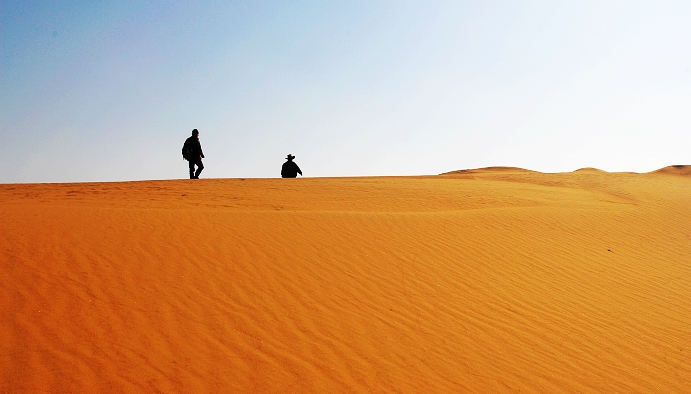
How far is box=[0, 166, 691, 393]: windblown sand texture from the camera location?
16.3 feet

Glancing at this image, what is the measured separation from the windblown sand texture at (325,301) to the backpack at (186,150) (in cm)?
405

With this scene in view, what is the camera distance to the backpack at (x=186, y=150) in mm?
16234

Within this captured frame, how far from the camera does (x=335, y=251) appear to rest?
8.72 m

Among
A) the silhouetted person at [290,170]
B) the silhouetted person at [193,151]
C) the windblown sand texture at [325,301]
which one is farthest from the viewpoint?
the silhouetted person at [290,170]

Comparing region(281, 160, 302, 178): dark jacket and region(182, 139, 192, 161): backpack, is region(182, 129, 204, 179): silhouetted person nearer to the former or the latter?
region(182, 139, 192, 161): backpack

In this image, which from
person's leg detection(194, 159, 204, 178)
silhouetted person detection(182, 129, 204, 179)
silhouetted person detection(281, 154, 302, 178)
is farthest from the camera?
silhouetted person detection(281, 154, 302, 178)

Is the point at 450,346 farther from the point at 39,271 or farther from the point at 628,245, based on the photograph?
the point at 628,245

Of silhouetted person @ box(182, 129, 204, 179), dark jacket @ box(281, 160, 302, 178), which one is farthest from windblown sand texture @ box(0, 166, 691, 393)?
dark jacket @ box(281, 160, 302, 178)

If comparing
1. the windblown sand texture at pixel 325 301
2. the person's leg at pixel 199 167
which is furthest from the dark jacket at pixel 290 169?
the windblown sand texture at pixel 325 301

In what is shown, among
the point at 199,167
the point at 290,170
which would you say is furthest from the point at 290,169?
the point at 199,167

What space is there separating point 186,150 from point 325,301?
11.2 meters

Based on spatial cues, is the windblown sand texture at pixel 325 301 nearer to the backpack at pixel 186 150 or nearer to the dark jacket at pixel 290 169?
the backpack at pixel 186 150

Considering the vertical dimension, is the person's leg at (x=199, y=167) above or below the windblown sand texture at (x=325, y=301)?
above

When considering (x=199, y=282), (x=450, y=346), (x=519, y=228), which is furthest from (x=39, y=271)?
(x=519, y=228)
